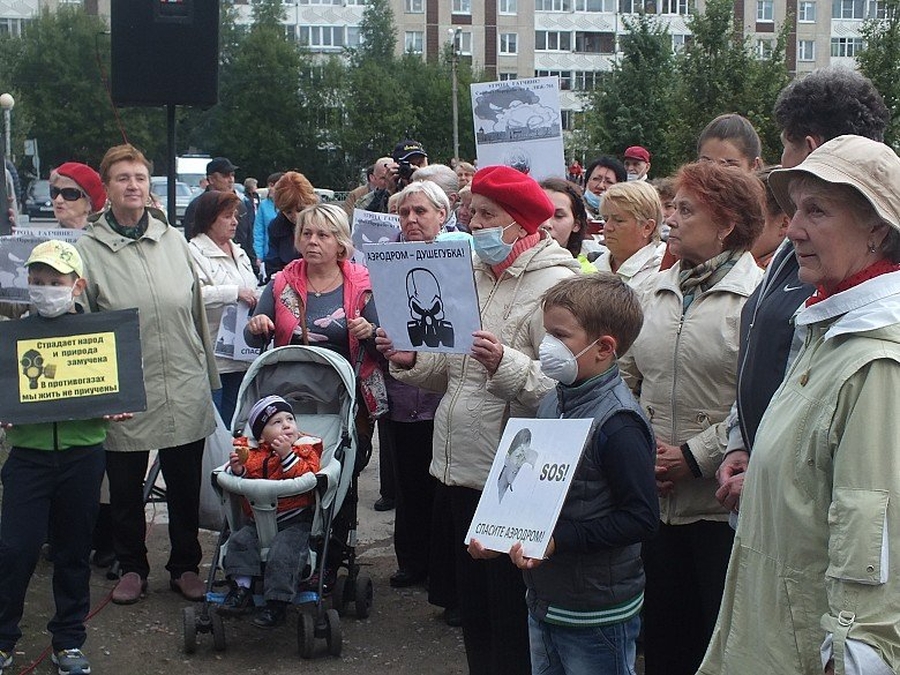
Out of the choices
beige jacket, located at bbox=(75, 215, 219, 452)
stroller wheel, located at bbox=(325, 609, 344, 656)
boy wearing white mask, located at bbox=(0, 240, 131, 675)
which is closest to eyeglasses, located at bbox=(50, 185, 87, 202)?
beige jacket, located at bbox=(75, 215, 219, 452)

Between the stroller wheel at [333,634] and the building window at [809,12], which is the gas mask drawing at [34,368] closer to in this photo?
the stroller wheel at [333,634]

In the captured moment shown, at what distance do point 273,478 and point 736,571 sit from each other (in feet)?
10.1

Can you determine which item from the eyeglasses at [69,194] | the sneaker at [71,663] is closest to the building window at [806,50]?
the eyeglasses at [69,194]

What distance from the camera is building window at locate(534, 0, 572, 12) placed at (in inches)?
3452

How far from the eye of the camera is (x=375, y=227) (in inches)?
303

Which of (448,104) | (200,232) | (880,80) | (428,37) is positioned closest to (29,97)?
(448,104)

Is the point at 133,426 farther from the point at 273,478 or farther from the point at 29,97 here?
the point at 29,97

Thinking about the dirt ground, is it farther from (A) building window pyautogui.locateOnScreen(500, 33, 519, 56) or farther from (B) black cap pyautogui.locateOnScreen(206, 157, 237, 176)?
(A) building window pyautogui.locateOnScreen(500, 33, 519, 56)

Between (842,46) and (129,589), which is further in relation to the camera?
(842,46)

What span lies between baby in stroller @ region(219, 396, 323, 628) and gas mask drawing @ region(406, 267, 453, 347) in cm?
112

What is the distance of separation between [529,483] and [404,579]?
320cm

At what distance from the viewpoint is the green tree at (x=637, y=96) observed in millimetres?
31906

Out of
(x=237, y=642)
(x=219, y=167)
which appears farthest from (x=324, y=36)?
(x=237, y=642)

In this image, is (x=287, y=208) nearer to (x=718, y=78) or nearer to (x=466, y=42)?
(x=718, y=78)
